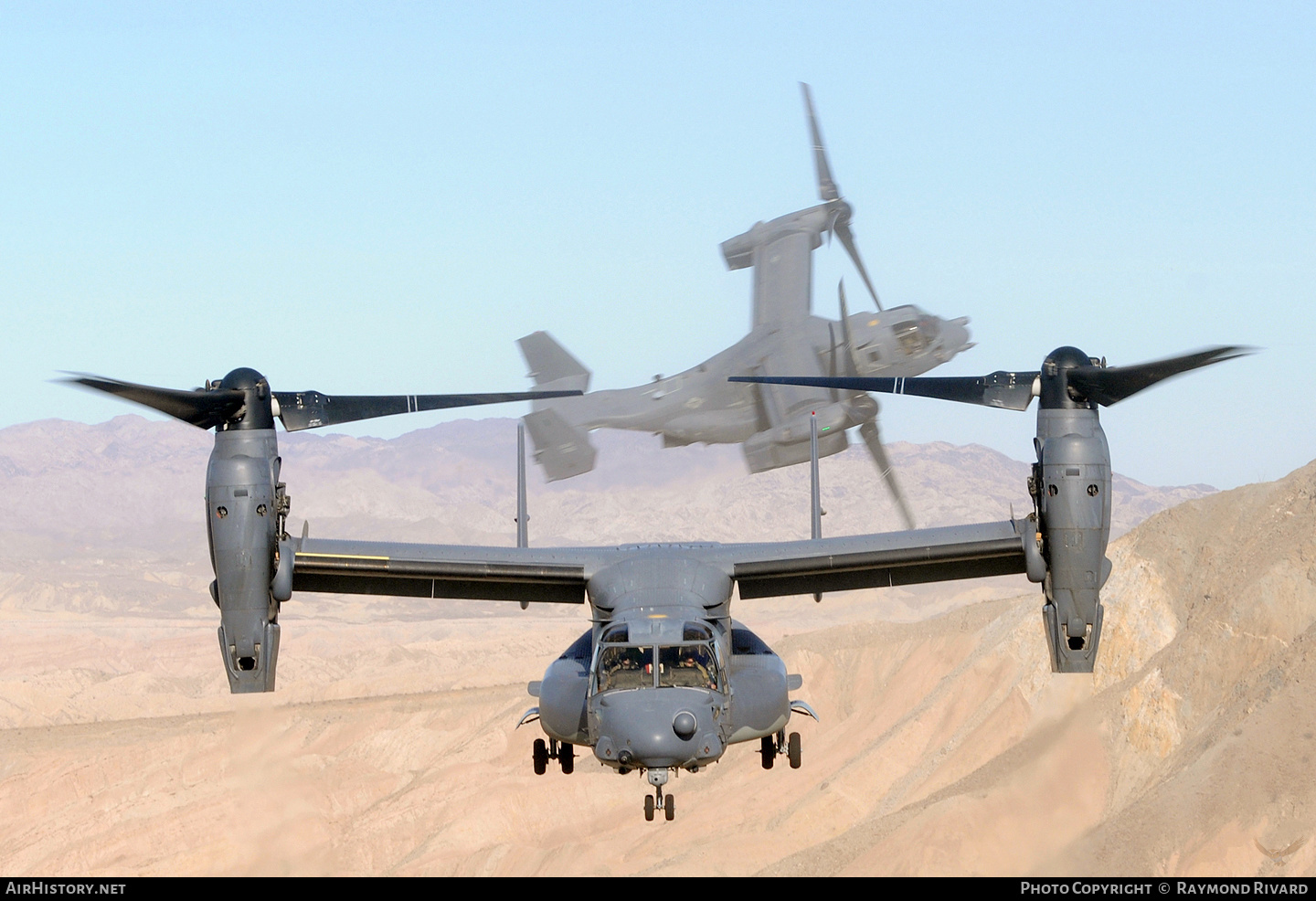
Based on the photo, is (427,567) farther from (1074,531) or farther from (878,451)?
(878,451)

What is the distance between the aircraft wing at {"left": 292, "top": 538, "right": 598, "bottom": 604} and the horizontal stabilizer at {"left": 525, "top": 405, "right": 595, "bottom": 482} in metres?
23.0

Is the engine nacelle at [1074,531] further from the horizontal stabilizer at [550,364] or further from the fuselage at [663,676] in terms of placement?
the horizontal stabilizer at [550,364]

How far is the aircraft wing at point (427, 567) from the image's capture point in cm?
2938

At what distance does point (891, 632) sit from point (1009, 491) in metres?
127

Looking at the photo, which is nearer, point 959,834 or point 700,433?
point 959,834

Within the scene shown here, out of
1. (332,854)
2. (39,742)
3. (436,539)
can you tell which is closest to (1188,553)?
(332,854)

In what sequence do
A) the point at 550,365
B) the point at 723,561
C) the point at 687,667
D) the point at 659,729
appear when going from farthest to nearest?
the point at 550,365
the point at 723,561
the point at 687,667
the point at 659,729

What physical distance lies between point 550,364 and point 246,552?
1156 inches

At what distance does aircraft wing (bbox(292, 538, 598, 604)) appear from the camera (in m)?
29.4

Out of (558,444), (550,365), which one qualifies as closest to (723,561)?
(558,444)

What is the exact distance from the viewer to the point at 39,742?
217ft

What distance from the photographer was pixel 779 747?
28828 millimetres

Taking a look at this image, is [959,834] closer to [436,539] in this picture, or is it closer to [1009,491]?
[436,539]

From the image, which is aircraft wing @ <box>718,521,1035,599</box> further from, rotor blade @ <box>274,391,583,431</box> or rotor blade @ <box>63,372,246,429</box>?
rotor blade @ <box>63,372,246,429</box>
